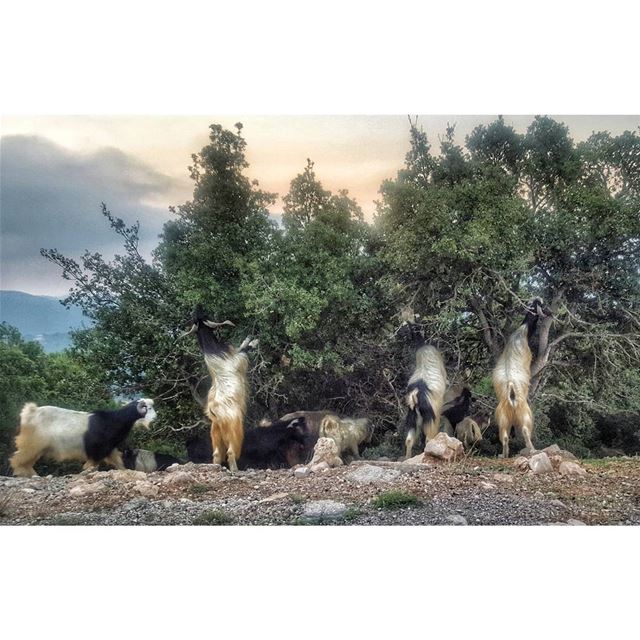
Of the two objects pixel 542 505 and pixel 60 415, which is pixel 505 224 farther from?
pixel 60 415

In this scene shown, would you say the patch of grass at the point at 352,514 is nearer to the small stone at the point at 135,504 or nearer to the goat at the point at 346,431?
the goat at the point at 346,431

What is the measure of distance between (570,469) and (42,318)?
5468mm

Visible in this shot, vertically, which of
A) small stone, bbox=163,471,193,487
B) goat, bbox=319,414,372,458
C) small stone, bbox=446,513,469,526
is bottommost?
small stone, bbox=446,513,469,526

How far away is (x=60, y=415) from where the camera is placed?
7227 millimetres

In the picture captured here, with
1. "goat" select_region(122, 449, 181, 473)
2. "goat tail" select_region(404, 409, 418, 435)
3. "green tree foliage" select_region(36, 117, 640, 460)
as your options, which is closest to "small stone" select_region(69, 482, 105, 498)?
"goat" select_region(122, 449, 181, 473)

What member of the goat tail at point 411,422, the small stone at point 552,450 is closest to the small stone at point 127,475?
the goat tail at point 411,422

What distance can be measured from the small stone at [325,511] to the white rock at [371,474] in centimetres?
31

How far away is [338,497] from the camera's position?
22.1ft

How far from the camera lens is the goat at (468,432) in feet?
24.3

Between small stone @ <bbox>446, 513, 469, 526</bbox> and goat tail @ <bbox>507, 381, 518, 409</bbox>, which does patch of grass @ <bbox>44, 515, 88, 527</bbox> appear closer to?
small stone @ <bbox>446, 513, 469, 526</bbox>

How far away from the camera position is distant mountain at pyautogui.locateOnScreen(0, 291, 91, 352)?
722cm

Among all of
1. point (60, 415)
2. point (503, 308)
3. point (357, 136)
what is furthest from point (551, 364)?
point (60, 415)

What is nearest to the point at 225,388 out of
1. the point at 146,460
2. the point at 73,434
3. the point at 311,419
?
the point at 311,419

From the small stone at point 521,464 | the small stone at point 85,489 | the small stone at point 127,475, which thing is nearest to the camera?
the small stone at point 85,489
